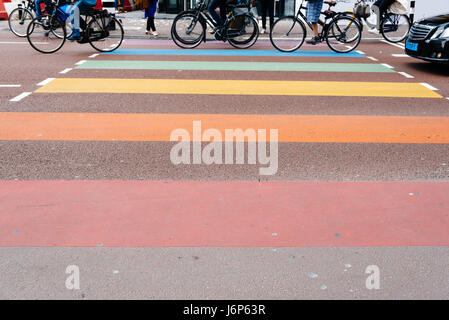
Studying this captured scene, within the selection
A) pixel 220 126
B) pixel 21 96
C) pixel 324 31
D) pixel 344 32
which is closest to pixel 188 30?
pixel 324 31

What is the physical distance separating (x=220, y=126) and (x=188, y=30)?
22.4 feet

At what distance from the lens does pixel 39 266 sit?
130 inches


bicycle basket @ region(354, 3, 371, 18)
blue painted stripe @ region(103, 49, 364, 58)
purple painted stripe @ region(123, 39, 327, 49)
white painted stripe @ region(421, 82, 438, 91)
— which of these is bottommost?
white painted stripe @ region(421, 82, 438, 91)

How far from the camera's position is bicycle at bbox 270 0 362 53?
1225cm

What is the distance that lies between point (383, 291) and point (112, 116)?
15.4ft

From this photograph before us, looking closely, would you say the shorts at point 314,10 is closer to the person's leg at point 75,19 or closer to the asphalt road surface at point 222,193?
the asphalt road surface at point 222,193

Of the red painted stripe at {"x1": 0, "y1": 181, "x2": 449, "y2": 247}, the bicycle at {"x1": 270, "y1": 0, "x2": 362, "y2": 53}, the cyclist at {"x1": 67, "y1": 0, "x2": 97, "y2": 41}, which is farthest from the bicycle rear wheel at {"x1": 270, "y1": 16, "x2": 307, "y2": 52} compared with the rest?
the red painted stripe at {"x1": 0, "y1": 181, "x2": 449, "y2": 247}

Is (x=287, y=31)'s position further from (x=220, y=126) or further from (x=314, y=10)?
(x=220, y=126)

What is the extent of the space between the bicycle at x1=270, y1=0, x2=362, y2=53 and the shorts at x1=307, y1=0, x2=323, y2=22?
0.40 feet

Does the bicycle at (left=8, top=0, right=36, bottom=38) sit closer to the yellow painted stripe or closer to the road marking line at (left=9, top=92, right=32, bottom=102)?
the yellow painted stripe

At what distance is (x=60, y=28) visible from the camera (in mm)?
12531

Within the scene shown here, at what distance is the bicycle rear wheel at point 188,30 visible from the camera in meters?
12.5

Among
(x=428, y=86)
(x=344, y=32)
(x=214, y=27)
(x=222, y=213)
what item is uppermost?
(x=214, y=27)

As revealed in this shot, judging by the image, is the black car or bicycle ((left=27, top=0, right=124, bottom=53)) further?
bicycle ((left=27, top=0, right=124, bottom=53))
